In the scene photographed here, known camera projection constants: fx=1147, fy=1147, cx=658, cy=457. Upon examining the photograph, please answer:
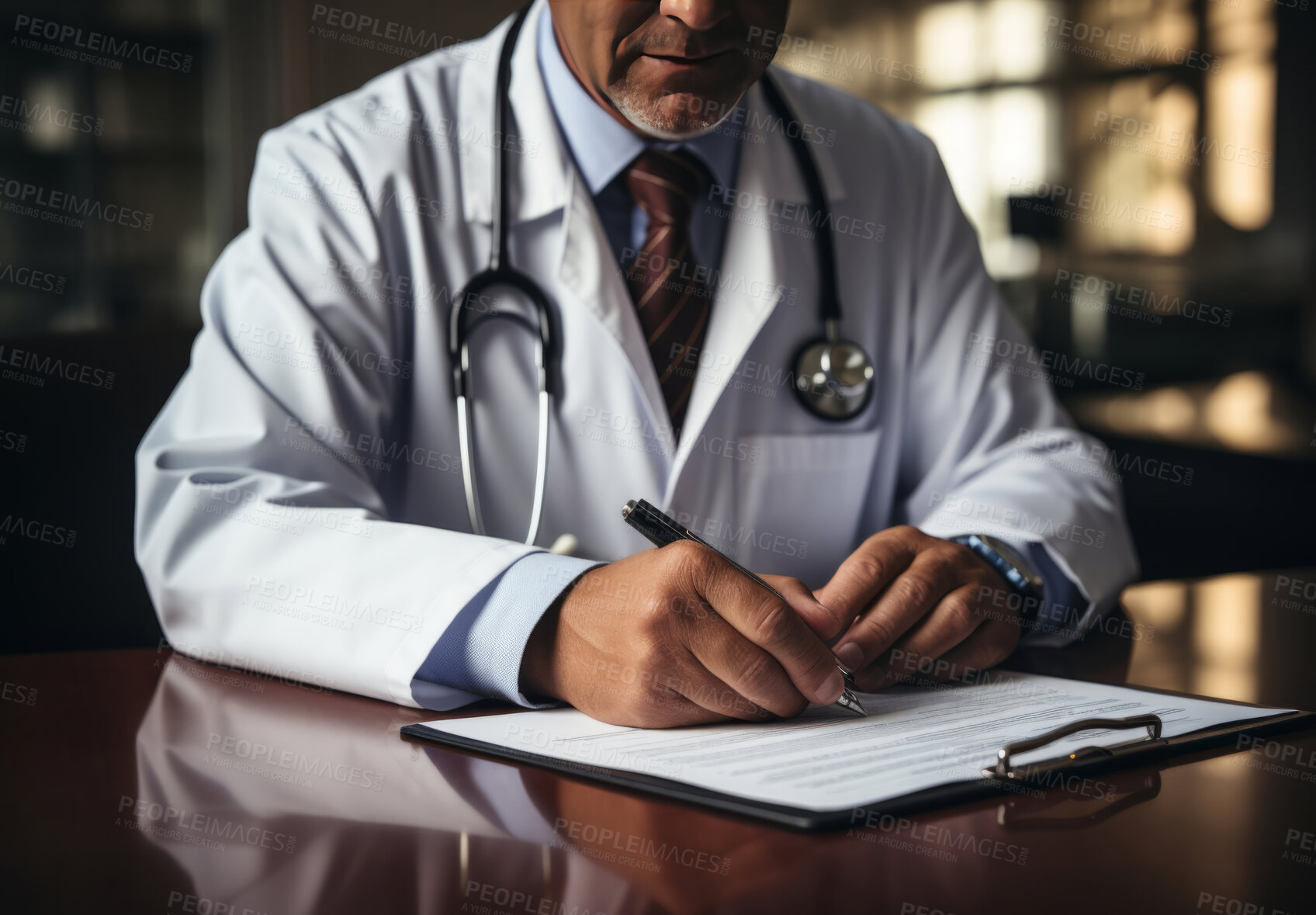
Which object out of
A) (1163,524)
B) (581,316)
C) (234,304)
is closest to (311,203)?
(234,304)

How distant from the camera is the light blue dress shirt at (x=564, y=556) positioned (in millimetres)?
818

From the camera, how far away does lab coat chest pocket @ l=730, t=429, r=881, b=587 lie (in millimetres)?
1353

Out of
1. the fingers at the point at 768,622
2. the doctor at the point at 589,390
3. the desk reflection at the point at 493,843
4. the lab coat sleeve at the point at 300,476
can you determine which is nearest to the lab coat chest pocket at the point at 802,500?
the doctor at the point at 589,390

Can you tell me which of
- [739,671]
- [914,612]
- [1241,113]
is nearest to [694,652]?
[739,671]

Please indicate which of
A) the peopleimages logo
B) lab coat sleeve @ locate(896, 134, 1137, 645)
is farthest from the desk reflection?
the peopleimages logo

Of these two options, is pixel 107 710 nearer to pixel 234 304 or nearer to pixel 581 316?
pixel 234 304

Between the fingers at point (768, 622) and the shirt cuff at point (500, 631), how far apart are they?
0.12m

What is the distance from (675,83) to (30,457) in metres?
0.77

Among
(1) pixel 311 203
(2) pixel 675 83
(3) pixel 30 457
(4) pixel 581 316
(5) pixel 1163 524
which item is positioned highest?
(2) pixel 675 83

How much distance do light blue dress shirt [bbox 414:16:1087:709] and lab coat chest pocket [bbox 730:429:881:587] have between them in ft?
0.83

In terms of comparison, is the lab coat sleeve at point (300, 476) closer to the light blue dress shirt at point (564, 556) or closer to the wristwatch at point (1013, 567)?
the light blue dress shirt at point (564, 556)

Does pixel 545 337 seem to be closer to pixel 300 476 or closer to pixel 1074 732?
pixel 300 476

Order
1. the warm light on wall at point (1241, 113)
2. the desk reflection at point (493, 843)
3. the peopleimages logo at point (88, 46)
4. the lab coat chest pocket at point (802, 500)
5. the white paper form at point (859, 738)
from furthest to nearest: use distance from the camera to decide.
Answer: the warm light on wall at point (1241, 113)
the peopleimages logo at point (88, 46)
the lab coat chest pocket at point (802, 500)
the white paper form at point (859, 738)
the desk reflection at point (493, 843)

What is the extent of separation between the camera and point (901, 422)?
1.54m
